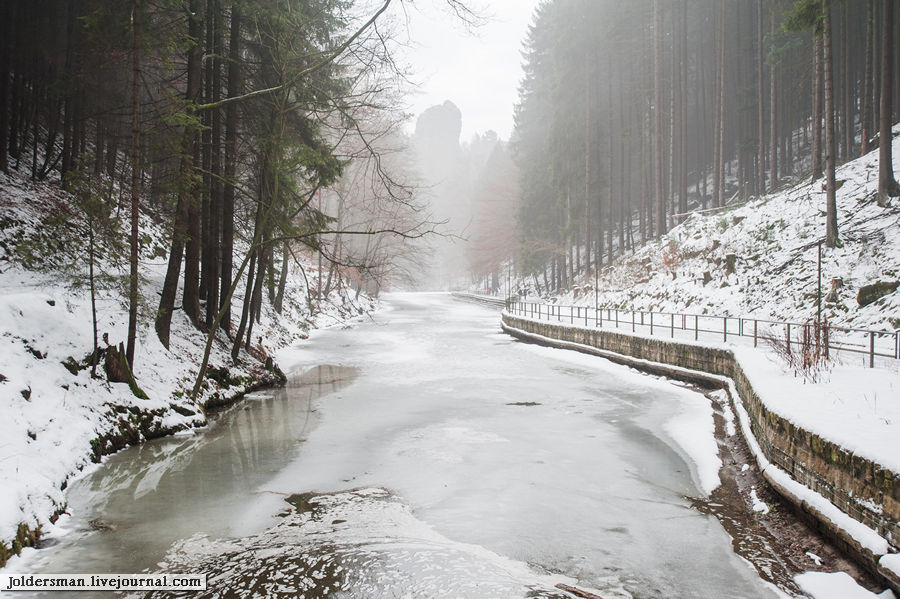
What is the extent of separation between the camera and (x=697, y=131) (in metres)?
42.3

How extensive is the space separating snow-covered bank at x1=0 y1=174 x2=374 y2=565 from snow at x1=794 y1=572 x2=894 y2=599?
7375mm

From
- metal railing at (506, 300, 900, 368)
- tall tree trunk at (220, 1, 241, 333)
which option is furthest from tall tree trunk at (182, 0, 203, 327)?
metal railing at (506, 300, 900, 368)

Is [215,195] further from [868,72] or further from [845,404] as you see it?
[868,72]

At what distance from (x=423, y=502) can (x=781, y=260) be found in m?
18.8

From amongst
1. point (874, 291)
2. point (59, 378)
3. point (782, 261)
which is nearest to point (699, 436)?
point (874, 291)

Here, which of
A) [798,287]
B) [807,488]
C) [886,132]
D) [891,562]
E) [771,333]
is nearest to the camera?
[891,562]

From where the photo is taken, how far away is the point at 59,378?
8.43 m

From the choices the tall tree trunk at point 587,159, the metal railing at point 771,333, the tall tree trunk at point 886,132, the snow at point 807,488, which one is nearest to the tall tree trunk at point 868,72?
the tall tree trunk at point 886,132

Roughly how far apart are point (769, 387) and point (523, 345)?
17.3 m

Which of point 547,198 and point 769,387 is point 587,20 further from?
point 769,387

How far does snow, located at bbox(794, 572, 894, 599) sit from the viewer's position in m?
4.71

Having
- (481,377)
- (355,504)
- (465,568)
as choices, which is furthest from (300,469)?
(481,377)

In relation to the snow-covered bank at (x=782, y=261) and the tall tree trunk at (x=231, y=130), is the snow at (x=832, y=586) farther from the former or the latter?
the snow-covered bank at (x=782, y=261)

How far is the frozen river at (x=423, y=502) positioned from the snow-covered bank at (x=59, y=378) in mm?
419
